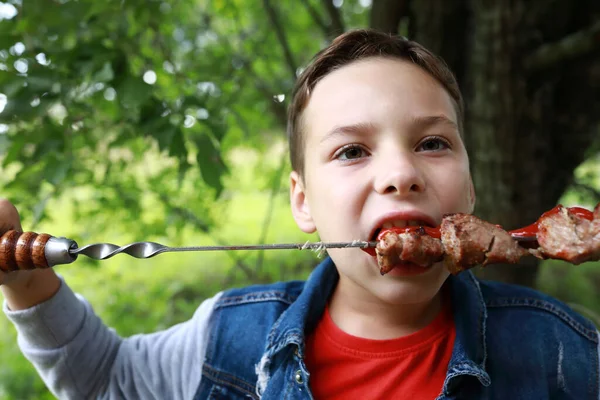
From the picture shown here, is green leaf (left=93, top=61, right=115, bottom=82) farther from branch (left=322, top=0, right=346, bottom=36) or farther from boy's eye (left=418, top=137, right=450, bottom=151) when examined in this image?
branch (left=322, top=0, right=346, bottom=36)

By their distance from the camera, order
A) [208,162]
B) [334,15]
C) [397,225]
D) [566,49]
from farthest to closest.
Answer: [334,15] < [566,49] < [208,162] < [397,225]

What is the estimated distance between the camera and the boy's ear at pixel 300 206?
1965 millimetres

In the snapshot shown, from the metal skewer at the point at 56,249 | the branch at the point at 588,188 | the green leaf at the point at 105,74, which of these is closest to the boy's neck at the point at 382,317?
the metal skewer at the point at 56,249

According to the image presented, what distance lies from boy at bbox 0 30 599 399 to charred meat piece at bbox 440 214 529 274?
0.39 feet

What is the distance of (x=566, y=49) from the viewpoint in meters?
2.88

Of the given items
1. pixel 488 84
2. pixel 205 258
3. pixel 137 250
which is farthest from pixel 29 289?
pixel 205 258

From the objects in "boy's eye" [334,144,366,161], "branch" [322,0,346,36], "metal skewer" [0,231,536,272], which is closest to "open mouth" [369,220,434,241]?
"metal skewer" [0,231,536,272]

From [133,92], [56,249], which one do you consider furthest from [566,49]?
[56,249]

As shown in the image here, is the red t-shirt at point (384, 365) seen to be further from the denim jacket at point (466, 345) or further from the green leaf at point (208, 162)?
the green leaf at point (208, 162)

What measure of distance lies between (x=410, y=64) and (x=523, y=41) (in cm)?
153

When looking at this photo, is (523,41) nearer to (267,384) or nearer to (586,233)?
(586,233)

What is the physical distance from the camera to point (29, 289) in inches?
71.5

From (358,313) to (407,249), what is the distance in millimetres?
562

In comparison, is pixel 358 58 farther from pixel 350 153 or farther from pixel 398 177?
pixel 398 177
